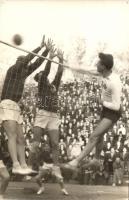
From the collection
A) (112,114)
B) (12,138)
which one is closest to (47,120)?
(12,138)

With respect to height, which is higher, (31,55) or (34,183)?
(31,55)

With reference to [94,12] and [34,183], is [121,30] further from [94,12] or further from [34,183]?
[34,183]

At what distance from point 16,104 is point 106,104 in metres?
0.34

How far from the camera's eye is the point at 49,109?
3.86 ft

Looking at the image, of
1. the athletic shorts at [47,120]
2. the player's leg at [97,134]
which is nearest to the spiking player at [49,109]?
the athletic shorts at [47,120]

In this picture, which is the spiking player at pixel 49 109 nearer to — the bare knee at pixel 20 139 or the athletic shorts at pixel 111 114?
the bare knee at pixel 20 139

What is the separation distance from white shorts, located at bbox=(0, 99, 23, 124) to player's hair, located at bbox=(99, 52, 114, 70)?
1.18 ft

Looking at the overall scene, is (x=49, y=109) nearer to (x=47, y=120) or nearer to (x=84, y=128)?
(x=47, y=120)

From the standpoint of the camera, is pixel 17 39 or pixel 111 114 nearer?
pixel 111 114

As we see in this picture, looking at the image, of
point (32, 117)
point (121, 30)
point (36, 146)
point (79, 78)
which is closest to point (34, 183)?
point (36, 146)

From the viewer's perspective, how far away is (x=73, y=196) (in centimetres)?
112

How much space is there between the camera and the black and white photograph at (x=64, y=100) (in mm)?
1133

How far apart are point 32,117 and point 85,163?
0.86 feet

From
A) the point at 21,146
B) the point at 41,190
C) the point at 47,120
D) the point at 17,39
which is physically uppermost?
the point at 17,39
